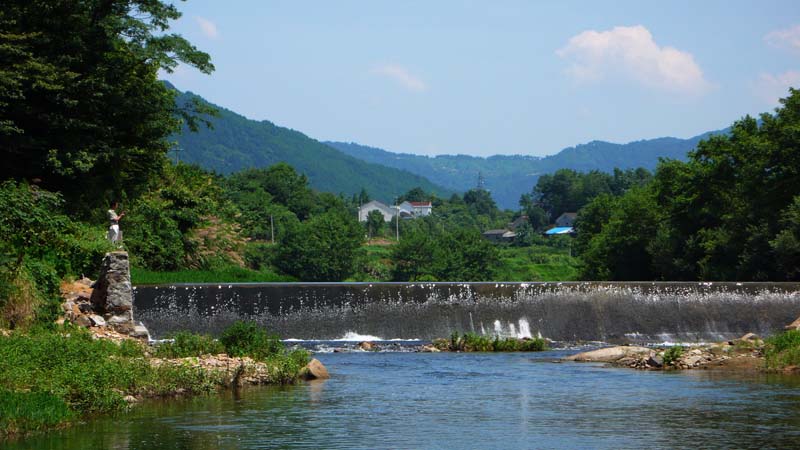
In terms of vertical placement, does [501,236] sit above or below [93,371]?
above

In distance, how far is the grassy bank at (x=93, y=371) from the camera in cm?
1798

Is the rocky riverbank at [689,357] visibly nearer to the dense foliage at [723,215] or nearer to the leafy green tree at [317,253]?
the dense foliage at [723,215]

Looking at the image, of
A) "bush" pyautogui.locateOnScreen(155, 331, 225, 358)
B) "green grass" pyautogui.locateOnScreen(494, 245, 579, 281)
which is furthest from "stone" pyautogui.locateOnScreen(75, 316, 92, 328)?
"green grass" pyautogui.locateOnScreen(494, 245, 579, 281)

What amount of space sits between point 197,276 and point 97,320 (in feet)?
74.4

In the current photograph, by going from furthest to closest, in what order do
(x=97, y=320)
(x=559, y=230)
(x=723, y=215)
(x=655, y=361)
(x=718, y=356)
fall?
1. (x=559, y=230)
2. (x=723, y=215)
3. (x=718, y=356)
4. (x=655, y=361)
5. (x=97, y=320)

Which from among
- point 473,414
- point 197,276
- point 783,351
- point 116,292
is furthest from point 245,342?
point 197,276

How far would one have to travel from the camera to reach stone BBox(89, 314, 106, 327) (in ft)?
86.2

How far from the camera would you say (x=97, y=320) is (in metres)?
26.4

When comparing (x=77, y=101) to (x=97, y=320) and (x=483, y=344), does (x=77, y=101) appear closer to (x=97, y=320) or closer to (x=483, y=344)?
(x=97, y=320)

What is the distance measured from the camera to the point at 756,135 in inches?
2249

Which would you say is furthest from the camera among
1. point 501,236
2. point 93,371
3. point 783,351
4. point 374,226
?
point 501,236

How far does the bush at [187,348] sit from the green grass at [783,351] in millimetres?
13437

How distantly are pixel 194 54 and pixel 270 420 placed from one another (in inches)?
986

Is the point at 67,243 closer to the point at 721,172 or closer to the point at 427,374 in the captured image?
the point at 427,374
